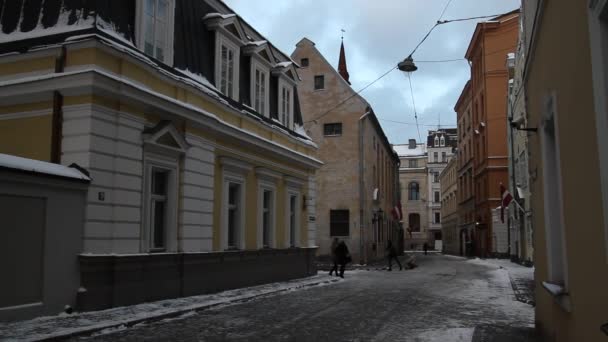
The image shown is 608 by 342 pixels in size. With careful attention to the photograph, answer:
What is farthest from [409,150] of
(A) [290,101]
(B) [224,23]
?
(B) [224,23]

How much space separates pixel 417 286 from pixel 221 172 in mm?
7316

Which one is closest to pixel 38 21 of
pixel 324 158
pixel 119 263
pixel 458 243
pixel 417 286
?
pixel 119 263

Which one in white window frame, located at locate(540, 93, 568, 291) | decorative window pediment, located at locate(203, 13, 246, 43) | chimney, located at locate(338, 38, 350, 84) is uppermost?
chimney, located at locate(338, 38, 350, 84)

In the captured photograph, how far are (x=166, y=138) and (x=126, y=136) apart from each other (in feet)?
4.50

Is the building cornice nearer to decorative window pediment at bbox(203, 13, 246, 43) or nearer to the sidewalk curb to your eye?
decorative window pediment at bbox(203, 13, 246, 43)

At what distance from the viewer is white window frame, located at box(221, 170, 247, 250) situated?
16.1 meters

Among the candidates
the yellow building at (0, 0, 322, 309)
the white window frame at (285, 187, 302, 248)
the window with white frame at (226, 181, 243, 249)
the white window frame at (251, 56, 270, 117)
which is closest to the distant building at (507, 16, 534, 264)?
the white window frame at (285, 187, 302, 248)

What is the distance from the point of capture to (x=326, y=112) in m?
34.7

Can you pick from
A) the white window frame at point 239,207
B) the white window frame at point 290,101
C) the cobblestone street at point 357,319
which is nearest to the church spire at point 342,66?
the white window frame at point 290,101

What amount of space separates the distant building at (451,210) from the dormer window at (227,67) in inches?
1710

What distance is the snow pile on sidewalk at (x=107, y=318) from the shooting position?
27.6 feet

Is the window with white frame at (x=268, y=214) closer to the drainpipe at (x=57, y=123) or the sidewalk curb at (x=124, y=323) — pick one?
the sidewalk curb at (x=124, y=323)

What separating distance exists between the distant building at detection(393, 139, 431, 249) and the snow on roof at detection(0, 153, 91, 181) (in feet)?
253

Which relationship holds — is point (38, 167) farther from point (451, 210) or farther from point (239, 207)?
point (451, 210)
